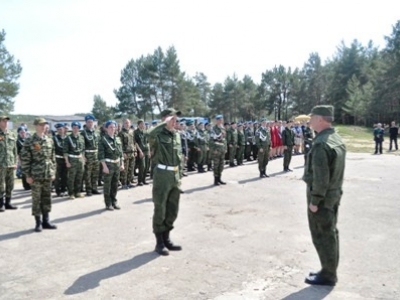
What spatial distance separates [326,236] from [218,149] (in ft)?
25.8

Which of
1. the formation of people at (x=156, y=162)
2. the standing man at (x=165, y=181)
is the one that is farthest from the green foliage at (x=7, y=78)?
the standing man at (x=165, y=181)

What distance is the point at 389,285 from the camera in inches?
172

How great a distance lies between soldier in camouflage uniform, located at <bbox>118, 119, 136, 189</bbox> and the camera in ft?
37.4

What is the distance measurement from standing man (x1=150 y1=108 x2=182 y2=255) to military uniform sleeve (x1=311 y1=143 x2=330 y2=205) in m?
2.18

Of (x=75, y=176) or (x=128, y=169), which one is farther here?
(x=128, y=169)

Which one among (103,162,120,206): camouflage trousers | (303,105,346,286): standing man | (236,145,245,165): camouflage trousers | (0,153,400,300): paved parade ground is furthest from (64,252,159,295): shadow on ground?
(236,145,245,165): camouflage trousers

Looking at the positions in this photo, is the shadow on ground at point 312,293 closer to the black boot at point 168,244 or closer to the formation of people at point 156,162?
the formation of people at point 156,162

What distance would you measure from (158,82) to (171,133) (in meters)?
52.0

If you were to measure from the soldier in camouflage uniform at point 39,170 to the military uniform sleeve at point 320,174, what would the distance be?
4657 mm

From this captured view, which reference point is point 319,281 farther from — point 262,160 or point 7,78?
point 7,78

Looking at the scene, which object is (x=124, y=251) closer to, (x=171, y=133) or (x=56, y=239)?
(x=56, y=239)

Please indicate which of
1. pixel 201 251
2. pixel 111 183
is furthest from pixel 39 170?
pixel 201 251

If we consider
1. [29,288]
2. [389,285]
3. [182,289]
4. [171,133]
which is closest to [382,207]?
[389,285]

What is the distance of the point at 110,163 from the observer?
8758 millimetres
